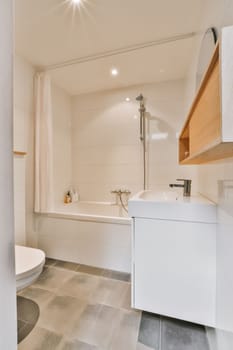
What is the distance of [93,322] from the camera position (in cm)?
131

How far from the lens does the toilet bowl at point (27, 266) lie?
3.72 feet

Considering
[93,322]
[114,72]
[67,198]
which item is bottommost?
[93,322]

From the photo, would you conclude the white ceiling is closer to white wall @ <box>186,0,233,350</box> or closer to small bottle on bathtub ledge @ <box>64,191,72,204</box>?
white wall @ <box>186,0,233,350</box>

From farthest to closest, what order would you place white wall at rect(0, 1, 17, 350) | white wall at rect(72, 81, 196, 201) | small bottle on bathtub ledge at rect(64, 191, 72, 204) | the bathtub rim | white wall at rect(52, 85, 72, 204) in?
small bottle on bathtub ledge at rect(64, 191, 72, 204), white wall at rect(52, 85, 72, 204), white wall at rect(72, 81, 196, 201), the bathtub rim, white wall at rect(0, 1, 17, 350)

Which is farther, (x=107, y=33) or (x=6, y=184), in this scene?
(x=107, y=33)

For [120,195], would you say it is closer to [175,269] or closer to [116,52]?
[175,269]

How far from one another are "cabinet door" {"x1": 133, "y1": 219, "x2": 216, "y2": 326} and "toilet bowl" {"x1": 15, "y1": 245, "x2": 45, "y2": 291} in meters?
0.68

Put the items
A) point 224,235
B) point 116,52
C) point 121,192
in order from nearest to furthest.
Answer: point 224,235 < point 116,52 < point 121,192

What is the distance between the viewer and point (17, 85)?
2086mm

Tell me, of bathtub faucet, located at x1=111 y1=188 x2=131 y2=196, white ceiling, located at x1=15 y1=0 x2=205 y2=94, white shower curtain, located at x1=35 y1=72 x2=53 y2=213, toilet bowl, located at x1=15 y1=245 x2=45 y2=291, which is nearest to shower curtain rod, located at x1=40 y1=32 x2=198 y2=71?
white ceiling, located at x1=15 y1=0 x2=205 y2=94

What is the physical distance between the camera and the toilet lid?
118 cm

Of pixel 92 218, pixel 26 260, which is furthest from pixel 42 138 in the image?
pixel 26 260

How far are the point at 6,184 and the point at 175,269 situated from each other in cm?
121

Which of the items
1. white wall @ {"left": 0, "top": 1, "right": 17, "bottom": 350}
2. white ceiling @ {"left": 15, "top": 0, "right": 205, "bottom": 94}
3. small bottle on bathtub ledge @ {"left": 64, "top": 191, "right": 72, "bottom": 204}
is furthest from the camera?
small bottle on bathtub ledge @ {"left": 64, "top": 191, "right": 72, "bottom": 204}
